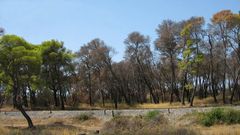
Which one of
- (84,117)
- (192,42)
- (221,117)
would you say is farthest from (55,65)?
(221,117)

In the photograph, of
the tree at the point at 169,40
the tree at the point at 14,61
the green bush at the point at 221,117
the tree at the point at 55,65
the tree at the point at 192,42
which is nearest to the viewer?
the green bush at the point at 221,117

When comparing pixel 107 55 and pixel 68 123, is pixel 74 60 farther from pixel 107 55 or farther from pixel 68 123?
pixel 68 123

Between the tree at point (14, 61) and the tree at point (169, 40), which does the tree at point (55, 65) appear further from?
the tree at point (14, 61)

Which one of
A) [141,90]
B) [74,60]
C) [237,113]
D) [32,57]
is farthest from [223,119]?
[141,90]

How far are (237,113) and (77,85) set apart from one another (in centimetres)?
4994

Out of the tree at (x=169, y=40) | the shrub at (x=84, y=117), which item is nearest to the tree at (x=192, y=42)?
the tree at (x=169, y=40)

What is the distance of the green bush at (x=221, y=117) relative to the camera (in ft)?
96.7

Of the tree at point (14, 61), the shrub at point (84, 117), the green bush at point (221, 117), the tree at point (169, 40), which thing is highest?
the tree at point (169, 40)

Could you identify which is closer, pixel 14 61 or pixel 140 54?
pixel 14 61

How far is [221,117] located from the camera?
30172 millimetres

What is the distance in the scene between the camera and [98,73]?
72.2 metres

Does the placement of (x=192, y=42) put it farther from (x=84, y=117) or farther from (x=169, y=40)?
(x=84, y=117)

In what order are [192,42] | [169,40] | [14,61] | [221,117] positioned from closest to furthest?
1. [221,117]
2. [14,61]
3. [192,42]
4. [169,40]

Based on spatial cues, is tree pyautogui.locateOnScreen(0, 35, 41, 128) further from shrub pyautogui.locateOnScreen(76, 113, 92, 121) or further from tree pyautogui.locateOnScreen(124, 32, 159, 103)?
tree pyautogui.locateOnScreen(124, 32, 159, 103)
